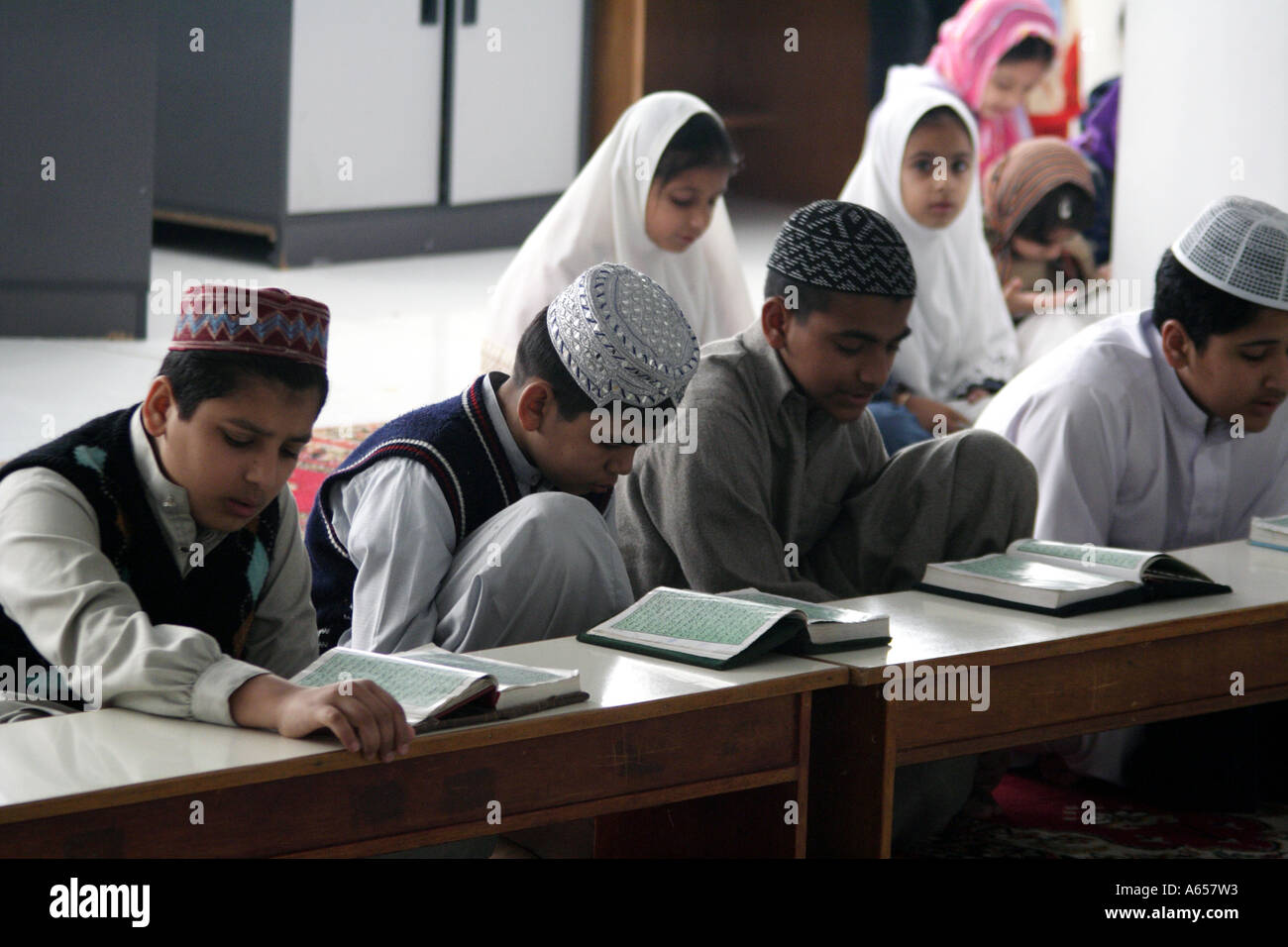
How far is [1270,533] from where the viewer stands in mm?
2668

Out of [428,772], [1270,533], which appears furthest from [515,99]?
[428,772]

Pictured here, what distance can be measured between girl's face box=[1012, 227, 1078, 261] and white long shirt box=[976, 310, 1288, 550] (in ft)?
7.44

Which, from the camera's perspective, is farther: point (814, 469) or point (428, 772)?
point (814, 469)

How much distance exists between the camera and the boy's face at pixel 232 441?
1.89m

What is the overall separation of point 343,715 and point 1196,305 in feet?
5.70

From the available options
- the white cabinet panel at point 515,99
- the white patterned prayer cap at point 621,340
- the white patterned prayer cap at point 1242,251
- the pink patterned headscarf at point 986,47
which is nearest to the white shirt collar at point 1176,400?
the white patterned prayer cap at point 1242,251

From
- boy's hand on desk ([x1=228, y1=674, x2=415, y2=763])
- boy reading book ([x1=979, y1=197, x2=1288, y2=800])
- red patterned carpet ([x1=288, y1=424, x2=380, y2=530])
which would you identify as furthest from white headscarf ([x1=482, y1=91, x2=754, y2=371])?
boy's hand on desk ([x1=228, y1=674, x2=415, y2=763])

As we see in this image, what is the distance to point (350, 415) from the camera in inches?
202

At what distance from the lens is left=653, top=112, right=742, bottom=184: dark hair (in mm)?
4105

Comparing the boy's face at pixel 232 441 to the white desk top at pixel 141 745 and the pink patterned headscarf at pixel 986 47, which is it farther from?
the pink patterned headscarf at pixel 986 47

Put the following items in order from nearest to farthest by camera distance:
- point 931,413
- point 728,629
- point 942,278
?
point 728,629, point 931,413, point 942,278

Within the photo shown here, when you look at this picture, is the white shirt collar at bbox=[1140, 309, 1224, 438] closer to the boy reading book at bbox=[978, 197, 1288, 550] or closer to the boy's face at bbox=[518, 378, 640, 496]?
the boy reading book at bbox=[978, 197, 1288, 550]

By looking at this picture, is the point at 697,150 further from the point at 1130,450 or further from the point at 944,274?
the point at 1130,450
